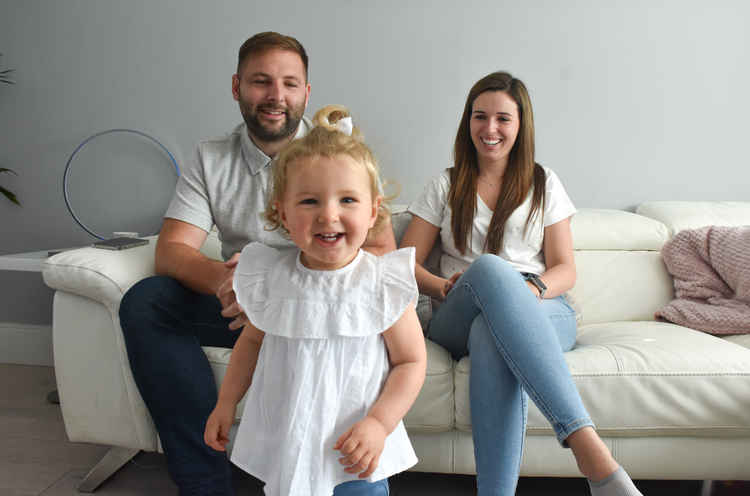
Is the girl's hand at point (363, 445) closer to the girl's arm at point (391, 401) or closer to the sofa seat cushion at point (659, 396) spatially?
the girl's arm at point (391, 401)

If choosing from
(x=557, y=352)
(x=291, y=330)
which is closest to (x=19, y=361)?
(x=291, y=330)

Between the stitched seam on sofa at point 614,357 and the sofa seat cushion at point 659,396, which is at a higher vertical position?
the stitched seam on sofa at point 614,357

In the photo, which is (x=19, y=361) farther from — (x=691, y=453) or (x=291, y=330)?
(x=691, y=453)

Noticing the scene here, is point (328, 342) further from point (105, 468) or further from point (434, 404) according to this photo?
point (105, 468)

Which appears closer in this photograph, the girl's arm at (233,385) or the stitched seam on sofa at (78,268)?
the girl's arm at (233,385)

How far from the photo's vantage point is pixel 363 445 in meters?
0.80

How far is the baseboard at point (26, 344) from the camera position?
2.48 metres

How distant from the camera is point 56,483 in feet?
4.95

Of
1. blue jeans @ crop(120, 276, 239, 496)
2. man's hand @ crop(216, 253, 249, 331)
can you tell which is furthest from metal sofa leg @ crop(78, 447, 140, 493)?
man's hand @ crop(216, 253, 249, 331)

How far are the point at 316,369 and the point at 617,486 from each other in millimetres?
585

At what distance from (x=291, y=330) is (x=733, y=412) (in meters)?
1.06

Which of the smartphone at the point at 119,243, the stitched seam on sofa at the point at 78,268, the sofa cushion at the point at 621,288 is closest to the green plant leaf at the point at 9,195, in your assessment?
the smartphone at the point at 119,243

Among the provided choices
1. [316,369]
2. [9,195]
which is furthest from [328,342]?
[9,195]

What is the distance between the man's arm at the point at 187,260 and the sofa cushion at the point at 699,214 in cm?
151
